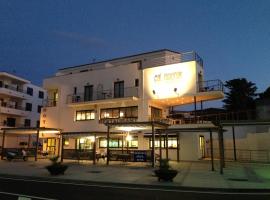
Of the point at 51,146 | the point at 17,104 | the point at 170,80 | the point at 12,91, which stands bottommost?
the point at 51,146

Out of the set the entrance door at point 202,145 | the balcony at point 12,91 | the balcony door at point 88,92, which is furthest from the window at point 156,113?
the balcony at point 12,91

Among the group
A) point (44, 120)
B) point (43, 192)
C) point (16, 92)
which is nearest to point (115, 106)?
point (44, 120)

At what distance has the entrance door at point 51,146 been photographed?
3712 centimetres

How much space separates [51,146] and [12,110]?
1679 centimetres

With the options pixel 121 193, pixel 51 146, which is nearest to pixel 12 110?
pixel 51 146

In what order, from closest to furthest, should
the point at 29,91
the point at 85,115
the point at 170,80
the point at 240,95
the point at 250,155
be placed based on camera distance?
1. the point at 250,155
2. the point at 170,80
3. the point at 85,115
4. the point at 240,95
5. the point at 29,91

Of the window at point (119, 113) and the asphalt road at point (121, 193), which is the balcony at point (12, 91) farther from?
the asphalt road at point (121, 193)

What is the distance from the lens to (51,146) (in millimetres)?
37531

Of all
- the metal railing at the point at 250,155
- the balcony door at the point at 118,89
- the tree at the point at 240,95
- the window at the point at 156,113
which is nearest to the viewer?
the metal railing at the point at 250,155

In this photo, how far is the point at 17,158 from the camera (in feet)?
94.2

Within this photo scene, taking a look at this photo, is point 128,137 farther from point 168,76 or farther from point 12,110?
point 12,110

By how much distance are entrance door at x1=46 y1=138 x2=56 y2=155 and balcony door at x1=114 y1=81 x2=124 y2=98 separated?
11.1 m

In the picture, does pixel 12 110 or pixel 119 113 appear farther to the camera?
pixel 12 110

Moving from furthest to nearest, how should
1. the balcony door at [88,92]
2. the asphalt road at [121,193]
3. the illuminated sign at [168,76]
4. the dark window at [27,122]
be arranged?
1. the dark window at [27,122]
2. the balcony door at [88,92]
3. the illuminated sign at [168,76]
4. the asphalt road at [121,193]
